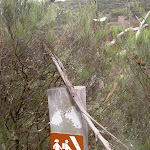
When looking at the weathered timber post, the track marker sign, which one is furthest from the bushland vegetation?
the track marker sign

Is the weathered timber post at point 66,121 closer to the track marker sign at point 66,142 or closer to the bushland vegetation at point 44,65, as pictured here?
the track marker sign at point 66,142

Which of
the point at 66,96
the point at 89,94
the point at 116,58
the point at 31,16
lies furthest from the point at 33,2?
the point at 116,58

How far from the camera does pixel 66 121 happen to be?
4.97 feet

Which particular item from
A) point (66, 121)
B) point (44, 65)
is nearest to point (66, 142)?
point (66, 121)

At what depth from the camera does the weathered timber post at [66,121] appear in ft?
4.74

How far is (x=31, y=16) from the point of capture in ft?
7.14

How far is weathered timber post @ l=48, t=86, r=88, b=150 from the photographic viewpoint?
145 cm

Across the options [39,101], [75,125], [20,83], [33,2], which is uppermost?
Result: [33,2]

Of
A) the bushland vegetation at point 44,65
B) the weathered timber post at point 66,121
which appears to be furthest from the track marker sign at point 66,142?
the bushland vegetation at point 44,65

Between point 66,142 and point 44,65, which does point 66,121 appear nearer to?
point 66,142

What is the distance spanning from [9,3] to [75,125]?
56.5 inches

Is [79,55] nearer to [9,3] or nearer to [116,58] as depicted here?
[116,58]

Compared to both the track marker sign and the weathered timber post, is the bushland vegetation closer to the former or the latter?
the weathered timber post

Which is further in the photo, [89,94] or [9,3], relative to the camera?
[89,94]
